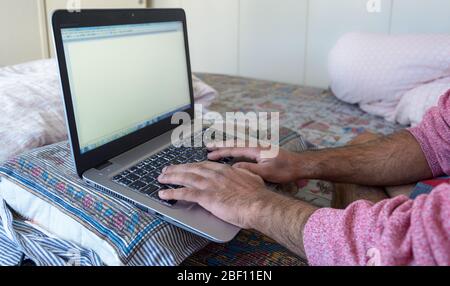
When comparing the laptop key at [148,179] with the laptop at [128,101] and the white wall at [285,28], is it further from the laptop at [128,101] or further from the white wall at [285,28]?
the white wall at [285,28]

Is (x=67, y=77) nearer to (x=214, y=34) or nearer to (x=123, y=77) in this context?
(x=123, y=77)

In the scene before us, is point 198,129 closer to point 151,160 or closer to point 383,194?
point 151,160

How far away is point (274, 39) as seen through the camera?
2766 mm

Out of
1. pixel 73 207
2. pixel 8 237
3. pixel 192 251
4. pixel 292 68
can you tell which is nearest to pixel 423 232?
pixel 192 251

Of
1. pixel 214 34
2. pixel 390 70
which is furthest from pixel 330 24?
pixel 390 70

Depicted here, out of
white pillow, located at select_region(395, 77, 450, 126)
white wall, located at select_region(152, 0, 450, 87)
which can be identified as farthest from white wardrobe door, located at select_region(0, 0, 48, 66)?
white pillow, located at select_region(395, 77, 450, 126)

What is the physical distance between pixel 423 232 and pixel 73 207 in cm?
46

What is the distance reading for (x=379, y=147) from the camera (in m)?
0.95

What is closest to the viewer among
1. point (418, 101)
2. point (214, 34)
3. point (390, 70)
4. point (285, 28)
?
point (418, 101)

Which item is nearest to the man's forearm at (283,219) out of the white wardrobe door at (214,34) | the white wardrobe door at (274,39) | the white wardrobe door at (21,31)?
the white wardrobe door at (274,39)

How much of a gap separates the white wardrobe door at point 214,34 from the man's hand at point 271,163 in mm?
2213

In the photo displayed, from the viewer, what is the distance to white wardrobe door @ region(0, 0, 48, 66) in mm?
2807

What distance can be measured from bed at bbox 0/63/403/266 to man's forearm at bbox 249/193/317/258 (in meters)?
0.06

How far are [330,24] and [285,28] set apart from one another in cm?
30
